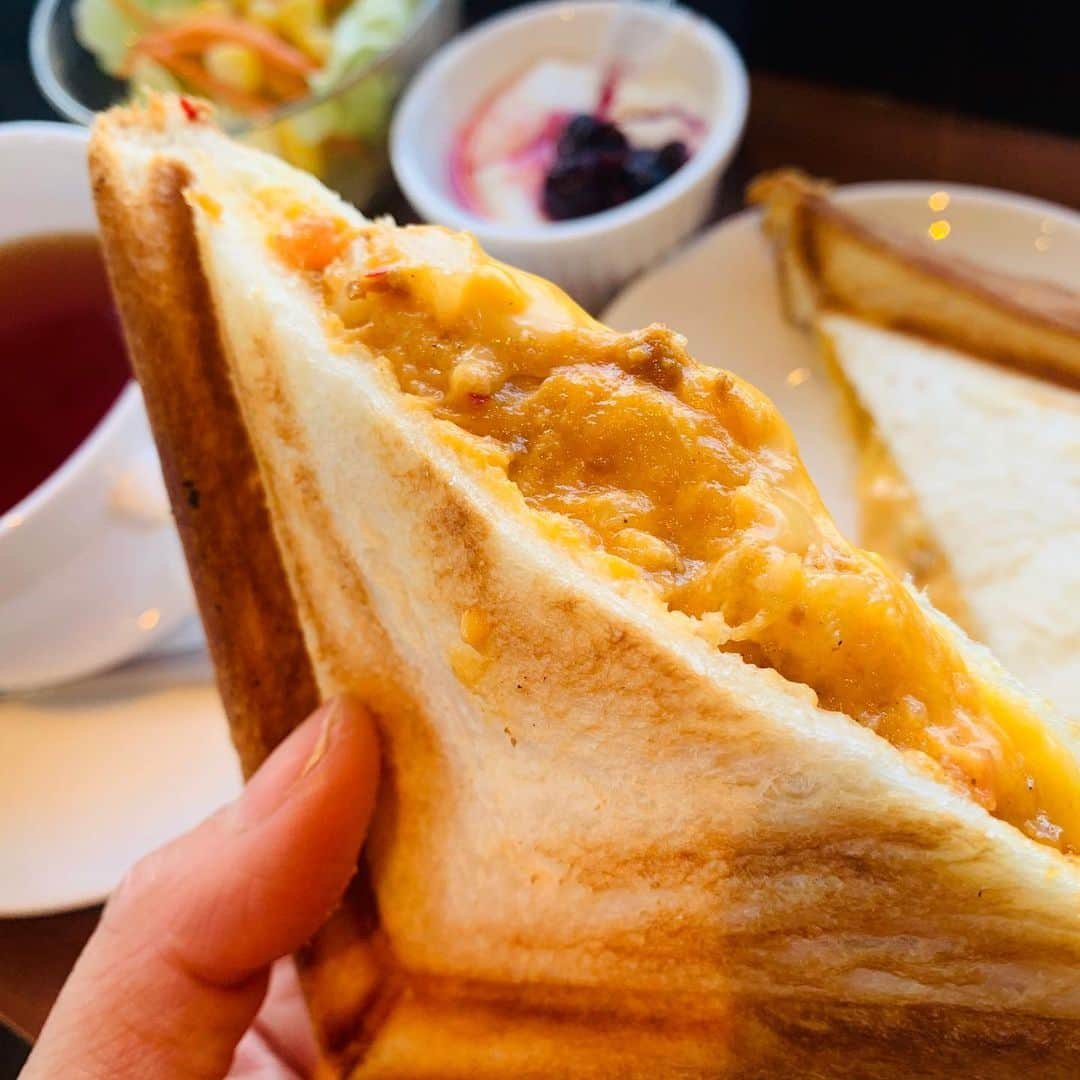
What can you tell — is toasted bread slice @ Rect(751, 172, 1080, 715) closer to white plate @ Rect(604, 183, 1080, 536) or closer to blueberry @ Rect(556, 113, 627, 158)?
white plate @ Rect(604, 183, 1080, 536)

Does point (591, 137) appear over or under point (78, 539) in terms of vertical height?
over

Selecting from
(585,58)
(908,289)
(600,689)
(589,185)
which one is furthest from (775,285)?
(600,689)

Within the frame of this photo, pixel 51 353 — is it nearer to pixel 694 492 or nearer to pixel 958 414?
pixel 694 492

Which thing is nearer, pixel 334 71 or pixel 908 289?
pixel 908 289

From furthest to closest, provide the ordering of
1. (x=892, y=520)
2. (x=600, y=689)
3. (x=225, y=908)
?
(x=892, y=520) < (x=225, y=908) < (x=600, y=689)

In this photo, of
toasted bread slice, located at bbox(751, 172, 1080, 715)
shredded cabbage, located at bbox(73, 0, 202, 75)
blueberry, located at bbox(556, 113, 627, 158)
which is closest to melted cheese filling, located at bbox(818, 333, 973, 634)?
toasted bread slice, located at bbox(751, 172, 1080, 715)

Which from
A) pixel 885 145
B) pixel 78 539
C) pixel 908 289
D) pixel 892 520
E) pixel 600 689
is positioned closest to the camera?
pixel 600 689
